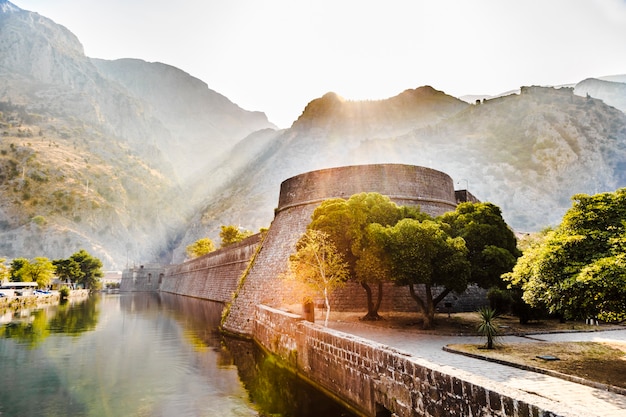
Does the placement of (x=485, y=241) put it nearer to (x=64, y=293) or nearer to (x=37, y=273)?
(x=64, y=293)

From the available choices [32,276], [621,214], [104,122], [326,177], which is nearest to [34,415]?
[621,214]

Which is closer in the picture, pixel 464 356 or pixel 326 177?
pixel 464 356

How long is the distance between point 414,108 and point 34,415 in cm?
15676

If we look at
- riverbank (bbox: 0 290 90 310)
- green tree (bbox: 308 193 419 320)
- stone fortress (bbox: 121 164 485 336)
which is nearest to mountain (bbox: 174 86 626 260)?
riverbank (bbox: 0 290 90 310)

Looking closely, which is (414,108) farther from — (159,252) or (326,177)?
(326,177)

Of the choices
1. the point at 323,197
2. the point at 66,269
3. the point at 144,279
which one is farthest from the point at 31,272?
the point at 323,197

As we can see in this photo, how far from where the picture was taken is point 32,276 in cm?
5819

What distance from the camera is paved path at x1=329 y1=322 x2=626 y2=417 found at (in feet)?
19.6

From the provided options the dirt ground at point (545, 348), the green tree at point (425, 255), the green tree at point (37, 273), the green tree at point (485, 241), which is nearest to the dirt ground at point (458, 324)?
the dirt ground at point (545, 348)

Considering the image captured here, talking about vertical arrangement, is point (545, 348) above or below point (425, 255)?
below

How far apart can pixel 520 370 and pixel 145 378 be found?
38.7 ft

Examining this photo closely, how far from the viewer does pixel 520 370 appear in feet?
28.3

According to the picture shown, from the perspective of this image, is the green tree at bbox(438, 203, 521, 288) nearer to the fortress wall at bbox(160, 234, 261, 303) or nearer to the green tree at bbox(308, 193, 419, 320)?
the green tree at bbox(308, 193, 419, 320)

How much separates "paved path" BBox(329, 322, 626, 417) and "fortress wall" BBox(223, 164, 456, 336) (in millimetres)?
8042
